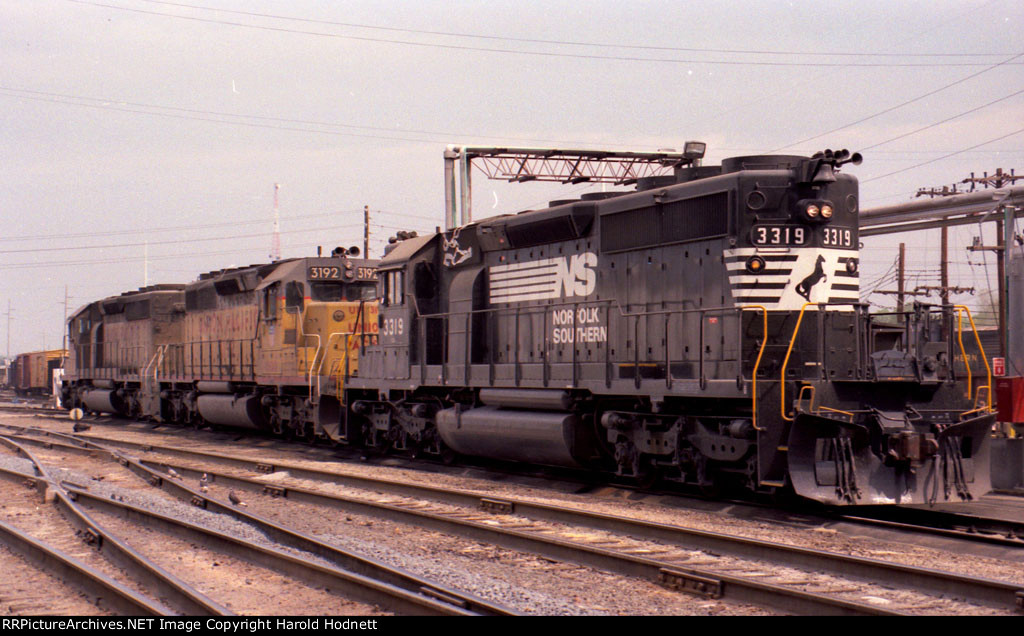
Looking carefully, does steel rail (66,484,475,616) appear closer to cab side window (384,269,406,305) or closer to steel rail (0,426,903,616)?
steel rail (0,426,903,616)

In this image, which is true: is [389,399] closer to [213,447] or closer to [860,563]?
[213,447]

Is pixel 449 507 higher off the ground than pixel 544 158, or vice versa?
pixel 544 158

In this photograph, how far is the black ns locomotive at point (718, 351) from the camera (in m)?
9.57

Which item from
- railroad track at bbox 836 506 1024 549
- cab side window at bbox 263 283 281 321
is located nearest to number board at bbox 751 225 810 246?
railroad track at bbox 836 506 1024 549

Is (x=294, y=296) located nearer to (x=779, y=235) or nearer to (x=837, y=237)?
(x=779, y=235)

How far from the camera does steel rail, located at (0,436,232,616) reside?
587cm

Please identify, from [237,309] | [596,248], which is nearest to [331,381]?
[237,309]

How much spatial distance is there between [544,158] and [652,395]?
14130mm

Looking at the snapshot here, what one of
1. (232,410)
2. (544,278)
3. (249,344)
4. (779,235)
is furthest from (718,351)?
(232,410)

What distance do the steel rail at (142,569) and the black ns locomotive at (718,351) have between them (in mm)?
5378

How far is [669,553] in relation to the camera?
8031 millimetres

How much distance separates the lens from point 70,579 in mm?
7184

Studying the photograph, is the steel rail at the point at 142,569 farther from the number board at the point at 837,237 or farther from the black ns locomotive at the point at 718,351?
the number board at the point at 837,237

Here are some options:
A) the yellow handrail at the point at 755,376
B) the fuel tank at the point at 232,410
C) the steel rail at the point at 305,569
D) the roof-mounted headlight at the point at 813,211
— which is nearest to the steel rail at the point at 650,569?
the steel rail at the point at 305,569
